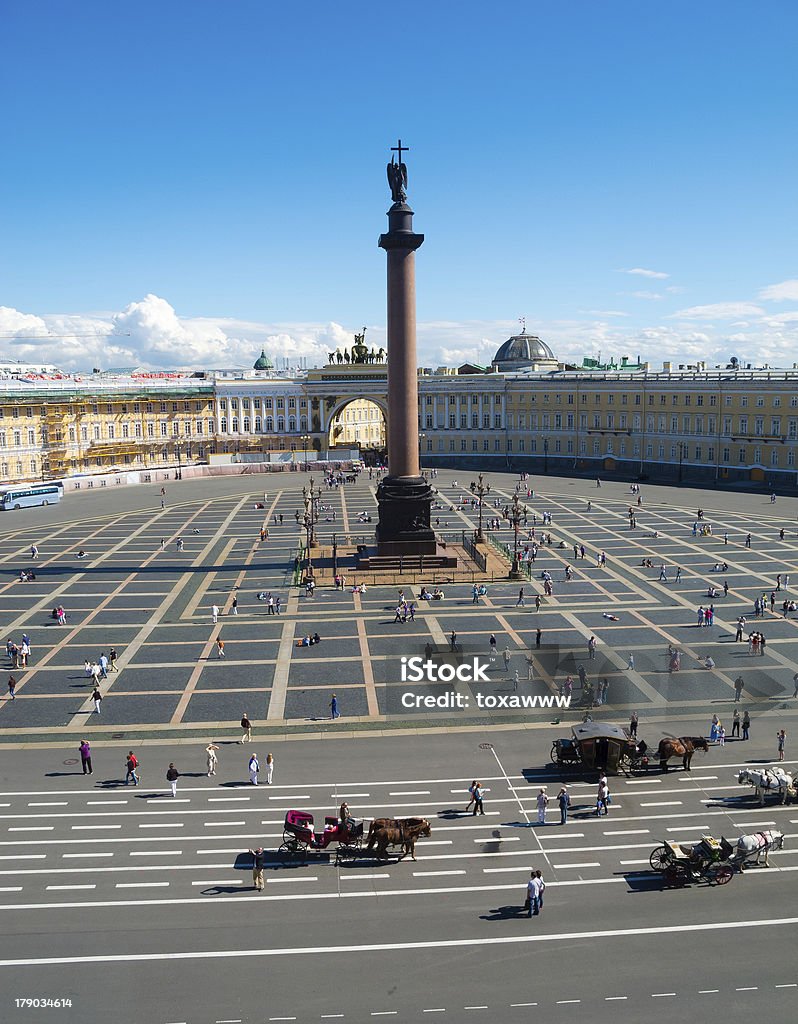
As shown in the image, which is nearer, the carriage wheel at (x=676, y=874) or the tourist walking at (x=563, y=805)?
the carriage wheel at (x=676, y=874)

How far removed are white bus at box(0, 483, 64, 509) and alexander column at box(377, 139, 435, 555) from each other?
43911 millimetres

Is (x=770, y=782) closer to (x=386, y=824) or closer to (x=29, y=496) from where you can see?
(x=386, y=824)

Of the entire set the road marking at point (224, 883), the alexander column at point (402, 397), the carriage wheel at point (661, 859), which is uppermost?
the alexander column at point (402, 397)

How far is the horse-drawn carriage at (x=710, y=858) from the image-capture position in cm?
2039

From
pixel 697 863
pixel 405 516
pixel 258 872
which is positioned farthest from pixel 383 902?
pixel 405 516

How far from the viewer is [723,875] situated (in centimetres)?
2066

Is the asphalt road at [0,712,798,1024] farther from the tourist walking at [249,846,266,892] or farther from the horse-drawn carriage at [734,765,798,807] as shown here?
the horse-drawn carriage at [734,765,798,807]

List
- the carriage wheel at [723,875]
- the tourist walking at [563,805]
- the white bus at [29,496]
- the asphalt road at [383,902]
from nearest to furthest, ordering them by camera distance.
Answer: the asphalt road at [383,902] < the carriage wheel at [723,875] < the tourist walking at [563,805] < the white bus at [29,496]

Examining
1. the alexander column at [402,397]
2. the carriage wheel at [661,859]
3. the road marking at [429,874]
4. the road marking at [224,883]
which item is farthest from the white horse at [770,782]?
the alexander column at [402,397]

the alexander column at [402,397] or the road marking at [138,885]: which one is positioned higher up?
the alexander column at [402,397]

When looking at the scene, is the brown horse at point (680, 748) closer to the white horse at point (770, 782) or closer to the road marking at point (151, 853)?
the white horse at point (770, 782)

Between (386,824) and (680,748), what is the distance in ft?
32.6

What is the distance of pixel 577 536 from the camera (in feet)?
210

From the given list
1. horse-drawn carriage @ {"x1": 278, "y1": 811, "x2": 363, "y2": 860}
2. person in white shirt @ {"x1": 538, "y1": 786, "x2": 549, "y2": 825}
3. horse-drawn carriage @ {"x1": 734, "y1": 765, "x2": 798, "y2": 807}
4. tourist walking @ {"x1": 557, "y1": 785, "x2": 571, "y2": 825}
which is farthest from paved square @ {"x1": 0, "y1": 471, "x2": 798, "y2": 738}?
horse-drawn carriage @ {"x1": 278, "y1": 811, "x2": 363, "y2": 860}
